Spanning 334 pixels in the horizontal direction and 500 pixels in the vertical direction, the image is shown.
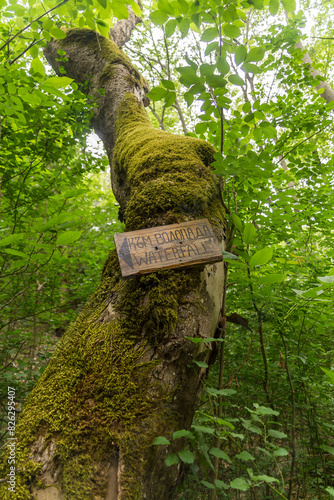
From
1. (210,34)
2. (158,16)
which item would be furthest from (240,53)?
(158,16)

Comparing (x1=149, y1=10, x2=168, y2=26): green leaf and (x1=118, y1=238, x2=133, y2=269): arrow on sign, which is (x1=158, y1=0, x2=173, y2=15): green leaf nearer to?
(x1=149, y1=10, x2=168, y2=26): green leaf

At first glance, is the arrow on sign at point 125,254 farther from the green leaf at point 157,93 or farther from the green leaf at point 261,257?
the green leaf at point 157,93

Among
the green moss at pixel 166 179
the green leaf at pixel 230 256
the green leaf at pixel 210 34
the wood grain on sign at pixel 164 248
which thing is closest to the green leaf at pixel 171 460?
the wood grain on sign at pixel 164 248

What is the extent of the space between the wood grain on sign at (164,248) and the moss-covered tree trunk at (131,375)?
60 millimetres

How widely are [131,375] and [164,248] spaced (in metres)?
0.56

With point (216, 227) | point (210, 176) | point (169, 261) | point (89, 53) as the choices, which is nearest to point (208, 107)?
point (210, 176)

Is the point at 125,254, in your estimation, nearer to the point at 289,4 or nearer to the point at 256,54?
the point at 256,54

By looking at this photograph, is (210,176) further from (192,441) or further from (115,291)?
(192,441)

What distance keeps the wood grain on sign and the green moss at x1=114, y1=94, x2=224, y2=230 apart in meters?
0.11

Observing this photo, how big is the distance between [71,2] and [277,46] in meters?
2.07

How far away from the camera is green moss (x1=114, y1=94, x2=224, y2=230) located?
4.60 feet

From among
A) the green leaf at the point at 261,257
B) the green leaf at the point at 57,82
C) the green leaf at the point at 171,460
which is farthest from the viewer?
the green leaf at the point at 57,82

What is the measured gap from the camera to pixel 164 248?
4.04 ft

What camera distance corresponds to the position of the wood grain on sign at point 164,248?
119 cm
